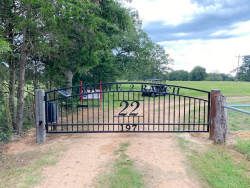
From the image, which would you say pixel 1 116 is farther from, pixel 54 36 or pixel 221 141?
pixel 221 141

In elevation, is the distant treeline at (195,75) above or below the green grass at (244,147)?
above

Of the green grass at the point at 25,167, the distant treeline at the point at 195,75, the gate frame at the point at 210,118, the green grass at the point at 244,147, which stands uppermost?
the distant treeline at the point at 195,75

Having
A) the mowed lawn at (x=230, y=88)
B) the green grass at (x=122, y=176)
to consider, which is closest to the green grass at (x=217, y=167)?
the green grass at (x=122, y=176)

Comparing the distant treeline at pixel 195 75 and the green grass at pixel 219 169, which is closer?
the green grass at pixel 219 169

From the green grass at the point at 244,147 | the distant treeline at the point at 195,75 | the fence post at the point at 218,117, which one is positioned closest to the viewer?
the green grass at the point at 244,147

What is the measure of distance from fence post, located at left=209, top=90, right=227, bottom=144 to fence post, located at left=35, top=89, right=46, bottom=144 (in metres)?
4.02

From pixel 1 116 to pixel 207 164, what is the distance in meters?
5.52

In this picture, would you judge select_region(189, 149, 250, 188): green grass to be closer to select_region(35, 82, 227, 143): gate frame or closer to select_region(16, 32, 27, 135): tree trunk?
select_region(35, 82, 227, 143): gate frame

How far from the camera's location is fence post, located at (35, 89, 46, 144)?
16.9ft

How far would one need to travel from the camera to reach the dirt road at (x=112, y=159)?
131 inches

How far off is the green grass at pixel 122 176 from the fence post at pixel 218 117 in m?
2.28

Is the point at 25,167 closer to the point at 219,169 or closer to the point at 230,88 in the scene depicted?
the point at 219,169

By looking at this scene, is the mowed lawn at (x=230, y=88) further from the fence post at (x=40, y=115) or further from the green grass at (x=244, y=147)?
the fence post at (x=40, y=115)

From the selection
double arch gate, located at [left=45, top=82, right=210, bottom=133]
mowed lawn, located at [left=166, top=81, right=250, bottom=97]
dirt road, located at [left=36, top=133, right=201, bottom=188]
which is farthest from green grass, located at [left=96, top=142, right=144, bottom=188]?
mowed lawn, located at [left=166, top=81, right=250, bottom=97]
